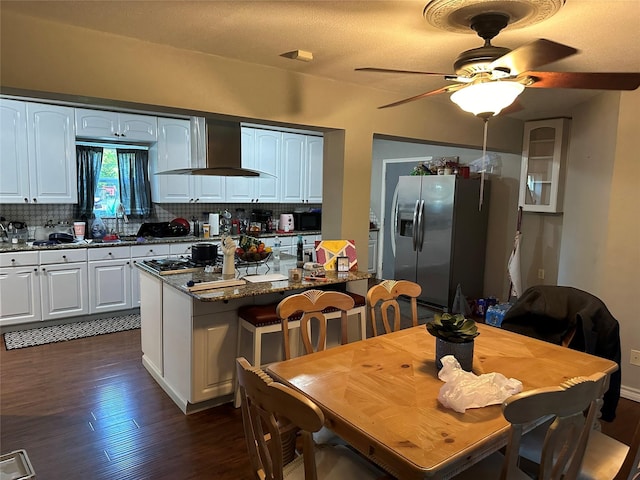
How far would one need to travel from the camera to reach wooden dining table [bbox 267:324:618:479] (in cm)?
133

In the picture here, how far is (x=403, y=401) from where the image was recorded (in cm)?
162

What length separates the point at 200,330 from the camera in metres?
2.84

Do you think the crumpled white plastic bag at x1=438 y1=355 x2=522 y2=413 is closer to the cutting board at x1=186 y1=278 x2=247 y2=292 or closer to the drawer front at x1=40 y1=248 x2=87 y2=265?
the cutting board at x1=186 y1=278 x2=247 y2=292

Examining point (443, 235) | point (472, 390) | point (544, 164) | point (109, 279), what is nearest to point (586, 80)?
point (472, 390)

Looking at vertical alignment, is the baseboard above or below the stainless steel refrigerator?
below

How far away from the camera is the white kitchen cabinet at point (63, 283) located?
4352mm

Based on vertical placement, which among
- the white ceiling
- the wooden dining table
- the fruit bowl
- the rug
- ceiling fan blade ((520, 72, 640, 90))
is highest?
the white ceiling

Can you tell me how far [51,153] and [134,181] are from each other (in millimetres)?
928

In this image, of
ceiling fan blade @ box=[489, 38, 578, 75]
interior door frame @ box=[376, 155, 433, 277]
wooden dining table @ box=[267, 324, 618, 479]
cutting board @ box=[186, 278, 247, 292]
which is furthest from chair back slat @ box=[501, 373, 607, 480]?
interior door frame @ box=[376, 155, 433, 277]

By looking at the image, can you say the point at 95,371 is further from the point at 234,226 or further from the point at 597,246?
the point at 597,246

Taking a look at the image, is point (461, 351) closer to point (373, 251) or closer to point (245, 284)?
point (245, 284)

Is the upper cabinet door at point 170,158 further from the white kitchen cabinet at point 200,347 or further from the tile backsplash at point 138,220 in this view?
the white kitchen cabinet at point 200,347

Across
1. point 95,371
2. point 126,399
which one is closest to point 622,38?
point 126,399

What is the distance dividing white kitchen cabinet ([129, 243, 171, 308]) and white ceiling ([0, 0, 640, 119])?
9.18 feet
